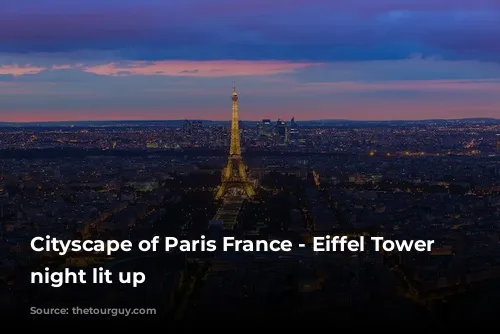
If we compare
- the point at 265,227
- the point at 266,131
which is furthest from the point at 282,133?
the point at 265,227

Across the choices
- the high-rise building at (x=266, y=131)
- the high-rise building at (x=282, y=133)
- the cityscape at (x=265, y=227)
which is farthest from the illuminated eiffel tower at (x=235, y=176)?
the high-rise building at (x=266, y=131)

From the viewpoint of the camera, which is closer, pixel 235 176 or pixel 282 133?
pixel 235 176

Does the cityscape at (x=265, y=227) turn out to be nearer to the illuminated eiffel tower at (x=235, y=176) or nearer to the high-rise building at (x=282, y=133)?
the illuminated eiffel tower at (x=235, y=176)

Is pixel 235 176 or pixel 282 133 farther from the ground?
pixel 282 133

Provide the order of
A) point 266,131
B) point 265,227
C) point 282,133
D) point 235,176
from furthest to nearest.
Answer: point 266,131 < point 282,133 < point 235,176 < point 265,227

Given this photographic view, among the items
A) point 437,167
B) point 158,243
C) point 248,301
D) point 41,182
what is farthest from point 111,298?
point 437,167

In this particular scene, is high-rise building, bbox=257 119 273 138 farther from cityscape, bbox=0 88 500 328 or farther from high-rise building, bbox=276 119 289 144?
cityscape, bbox=0 88 500 328

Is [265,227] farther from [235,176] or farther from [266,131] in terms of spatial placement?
[266,131]

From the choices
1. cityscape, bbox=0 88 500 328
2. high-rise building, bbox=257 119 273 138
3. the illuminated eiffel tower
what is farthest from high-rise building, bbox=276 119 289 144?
the illuminated eiffel tower

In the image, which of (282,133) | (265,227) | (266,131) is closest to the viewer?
(265,227)

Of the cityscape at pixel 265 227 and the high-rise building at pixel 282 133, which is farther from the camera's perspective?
the high-rise building at pixel 282 133

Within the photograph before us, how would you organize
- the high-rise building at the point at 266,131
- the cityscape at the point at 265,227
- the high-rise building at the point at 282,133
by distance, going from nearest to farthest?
the cityscape at the point at 265,227 → the high-rise building at the point at 282,133 → the high-rise building at the point at 266,131
